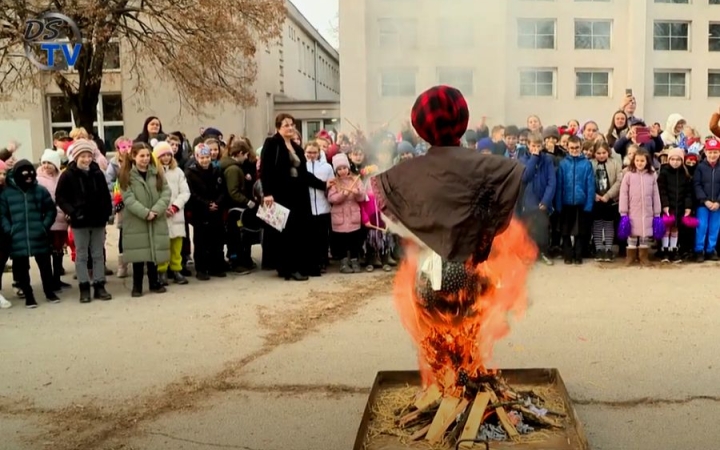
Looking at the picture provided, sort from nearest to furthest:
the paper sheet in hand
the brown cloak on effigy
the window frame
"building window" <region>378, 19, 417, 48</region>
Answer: the brown cloak on effigy < "building window" <region>378, 19, 417, 48</region> < the paper sheet in hand < the window frame

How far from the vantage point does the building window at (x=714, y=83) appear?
2836cm

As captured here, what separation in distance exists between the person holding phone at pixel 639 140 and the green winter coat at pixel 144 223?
21.1 feet

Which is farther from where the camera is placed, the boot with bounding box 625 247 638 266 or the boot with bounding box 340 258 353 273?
the boot with bounding box 625 247 638 266

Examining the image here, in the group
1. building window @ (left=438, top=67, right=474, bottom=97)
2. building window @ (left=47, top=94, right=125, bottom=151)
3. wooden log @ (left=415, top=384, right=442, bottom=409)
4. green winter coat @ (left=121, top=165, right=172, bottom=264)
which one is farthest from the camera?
building window @ (left=47, top=94, right=125, bottom=151)

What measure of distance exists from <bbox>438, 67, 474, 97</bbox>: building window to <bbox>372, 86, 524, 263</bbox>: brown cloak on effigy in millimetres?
1686

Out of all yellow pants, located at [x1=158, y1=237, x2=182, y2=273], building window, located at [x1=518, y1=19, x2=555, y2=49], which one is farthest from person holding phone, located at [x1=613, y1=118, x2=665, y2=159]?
yellow pants, located at [x1=158, y1=237, x2=182, y2=273]

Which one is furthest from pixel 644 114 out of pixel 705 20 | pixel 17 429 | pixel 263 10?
pixel 17 429

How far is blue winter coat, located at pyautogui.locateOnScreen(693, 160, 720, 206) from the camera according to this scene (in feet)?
29.2

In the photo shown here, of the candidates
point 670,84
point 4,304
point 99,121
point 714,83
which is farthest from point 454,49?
point 714,83

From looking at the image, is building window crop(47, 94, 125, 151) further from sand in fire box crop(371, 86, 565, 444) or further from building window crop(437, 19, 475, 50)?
sand in fire box crop(371, 86, 565, 444)

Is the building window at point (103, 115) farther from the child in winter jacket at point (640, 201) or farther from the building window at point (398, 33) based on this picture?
the building window at point (398, 33)

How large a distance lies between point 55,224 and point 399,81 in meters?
4.86

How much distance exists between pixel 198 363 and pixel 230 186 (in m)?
3.75

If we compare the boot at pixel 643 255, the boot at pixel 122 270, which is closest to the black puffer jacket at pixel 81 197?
the boot at pixel 122 270
